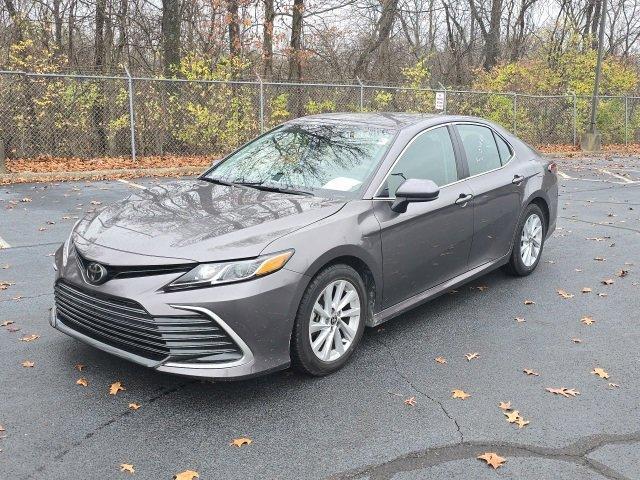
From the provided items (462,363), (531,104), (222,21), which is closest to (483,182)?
(462,363)

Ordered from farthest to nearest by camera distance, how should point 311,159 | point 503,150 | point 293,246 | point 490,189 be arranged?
1. point 503,150
2. point 490,189
3. point 311,159
4. point 293,246

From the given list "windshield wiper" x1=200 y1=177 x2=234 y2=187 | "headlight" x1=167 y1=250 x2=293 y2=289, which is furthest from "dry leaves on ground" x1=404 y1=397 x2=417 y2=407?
"windshield wiper" x1=200 y1=177 x2=234 y2=187

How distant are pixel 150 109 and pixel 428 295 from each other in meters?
11.3

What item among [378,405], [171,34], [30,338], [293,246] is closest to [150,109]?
[171,34]

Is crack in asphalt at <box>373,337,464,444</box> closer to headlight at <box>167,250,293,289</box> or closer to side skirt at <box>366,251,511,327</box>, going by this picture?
side skirt at <box>366,251,511,327</box>

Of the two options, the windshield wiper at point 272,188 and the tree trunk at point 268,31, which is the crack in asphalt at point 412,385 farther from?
the tree trunk at point 268,31

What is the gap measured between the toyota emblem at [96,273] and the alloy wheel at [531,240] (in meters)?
3.96

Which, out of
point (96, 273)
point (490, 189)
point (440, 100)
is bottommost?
point (96, 273)

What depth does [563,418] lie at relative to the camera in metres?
3.49

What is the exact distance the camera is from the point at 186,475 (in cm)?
289

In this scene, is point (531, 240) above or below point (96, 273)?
below

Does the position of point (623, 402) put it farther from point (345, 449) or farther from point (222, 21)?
point (222, 21)

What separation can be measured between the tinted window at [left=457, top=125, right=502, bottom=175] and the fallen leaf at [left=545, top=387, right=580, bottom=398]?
2.00m

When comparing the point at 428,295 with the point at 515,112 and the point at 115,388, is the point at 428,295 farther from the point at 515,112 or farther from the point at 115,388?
the point at 515,112
